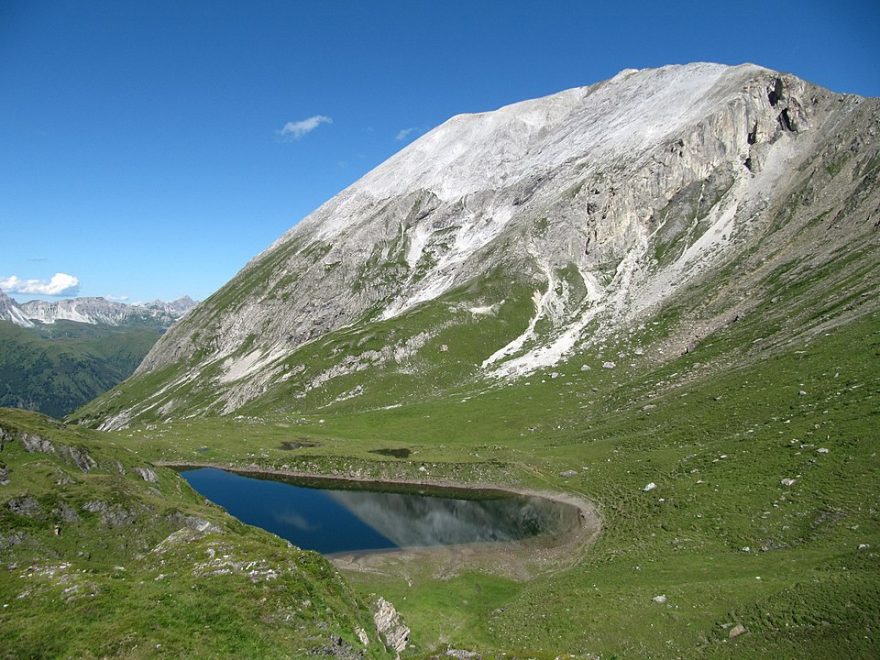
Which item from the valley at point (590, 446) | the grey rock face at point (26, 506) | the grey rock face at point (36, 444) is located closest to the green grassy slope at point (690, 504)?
the valley at point (590, 446)

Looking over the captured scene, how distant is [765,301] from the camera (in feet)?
338

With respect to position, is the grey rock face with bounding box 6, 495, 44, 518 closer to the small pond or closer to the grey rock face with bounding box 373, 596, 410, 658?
the grey rock face with bounding box 373, 596, 410, 658

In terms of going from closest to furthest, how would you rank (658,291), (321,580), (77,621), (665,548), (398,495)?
1. (77,621)
2. (321,580)
3. (665,548)
4. (398,495)
5. (658,291)

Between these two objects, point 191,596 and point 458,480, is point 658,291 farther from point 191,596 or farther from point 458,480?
point 191,596

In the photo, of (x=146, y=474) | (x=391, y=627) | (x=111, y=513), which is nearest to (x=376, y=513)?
(x=146, y=474)

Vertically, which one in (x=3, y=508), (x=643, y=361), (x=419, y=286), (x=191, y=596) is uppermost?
(x=419, y=286)

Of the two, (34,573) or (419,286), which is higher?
(419,286)

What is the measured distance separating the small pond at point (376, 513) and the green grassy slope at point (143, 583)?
73.3 feet

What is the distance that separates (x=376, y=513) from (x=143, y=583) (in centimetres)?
4203

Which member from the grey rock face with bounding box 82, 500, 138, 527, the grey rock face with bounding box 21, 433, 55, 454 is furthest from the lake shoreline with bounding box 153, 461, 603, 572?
the grey rock face with bounding box 21, 433, 55, 454

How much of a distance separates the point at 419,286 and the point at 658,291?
8939 centimetres

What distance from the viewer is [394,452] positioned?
272ft

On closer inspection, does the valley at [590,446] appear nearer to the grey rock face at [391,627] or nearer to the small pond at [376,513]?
the grey rock face at [391,627]

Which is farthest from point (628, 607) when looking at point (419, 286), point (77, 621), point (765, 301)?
point (419, 286)
